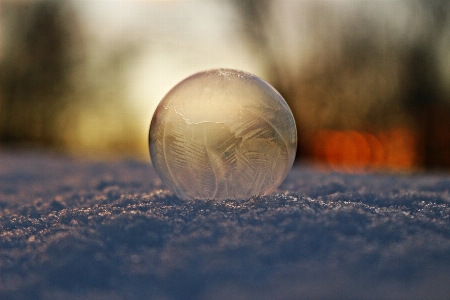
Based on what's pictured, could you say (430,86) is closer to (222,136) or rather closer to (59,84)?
(222,136)

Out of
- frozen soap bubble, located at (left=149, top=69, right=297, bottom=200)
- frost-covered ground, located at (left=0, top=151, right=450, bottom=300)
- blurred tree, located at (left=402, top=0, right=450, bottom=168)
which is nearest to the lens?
frost-covered ground, located at (left=0, top=151, right=450, bottom=300)

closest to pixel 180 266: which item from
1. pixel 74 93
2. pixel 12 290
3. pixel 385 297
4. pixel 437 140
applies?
pixel 12 290

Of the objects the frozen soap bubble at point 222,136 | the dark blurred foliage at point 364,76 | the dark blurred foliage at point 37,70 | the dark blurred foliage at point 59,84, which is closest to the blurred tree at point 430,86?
the dark blurred foliage at point 364,76

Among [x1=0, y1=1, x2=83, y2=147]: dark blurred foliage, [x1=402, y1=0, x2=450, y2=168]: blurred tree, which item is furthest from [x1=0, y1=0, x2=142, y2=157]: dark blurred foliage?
[x1=402, y1=0, x2=450, y2=168]: blurred tree

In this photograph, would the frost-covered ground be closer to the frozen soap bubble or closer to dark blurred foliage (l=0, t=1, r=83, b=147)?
the frozen soap bubble

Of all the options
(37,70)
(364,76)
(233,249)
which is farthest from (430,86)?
(37,70)

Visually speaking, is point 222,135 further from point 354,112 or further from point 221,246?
point 354,112
